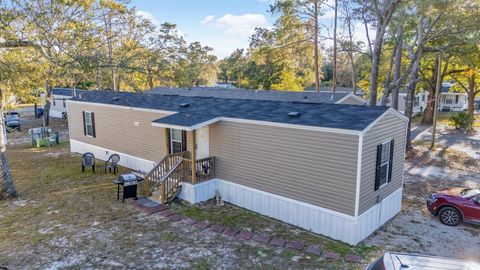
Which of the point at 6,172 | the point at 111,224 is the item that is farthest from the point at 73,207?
the point at 6,172

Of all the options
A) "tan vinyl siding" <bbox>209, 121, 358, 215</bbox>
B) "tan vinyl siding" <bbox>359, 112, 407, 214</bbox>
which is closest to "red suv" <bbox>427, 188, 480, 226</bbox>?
"tan vinyl siding" <bbox>359, 112, 407, 214</bbox>

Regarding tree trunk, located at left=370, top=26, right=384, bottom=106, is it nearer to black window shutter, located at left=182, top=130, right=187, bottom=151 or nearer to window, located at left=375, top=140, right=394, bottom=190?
window, located at left=375, top=140, right=394, bottom=190

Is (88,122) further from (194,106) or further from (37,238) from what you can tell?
(37,238)

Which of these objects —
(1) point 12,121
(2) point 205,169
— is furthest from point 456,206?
(1) point 12,121

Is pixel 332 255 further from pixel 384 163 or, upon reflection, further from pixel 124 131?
pixel 124 131

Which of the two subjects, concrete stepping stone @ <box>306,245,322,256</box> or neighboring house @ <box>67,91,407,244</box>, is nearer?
concrete stepping stone @ <box>306,245,322,256</box>

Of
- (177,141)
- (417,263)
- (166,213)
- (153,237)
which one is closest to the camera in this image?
(417,263)
